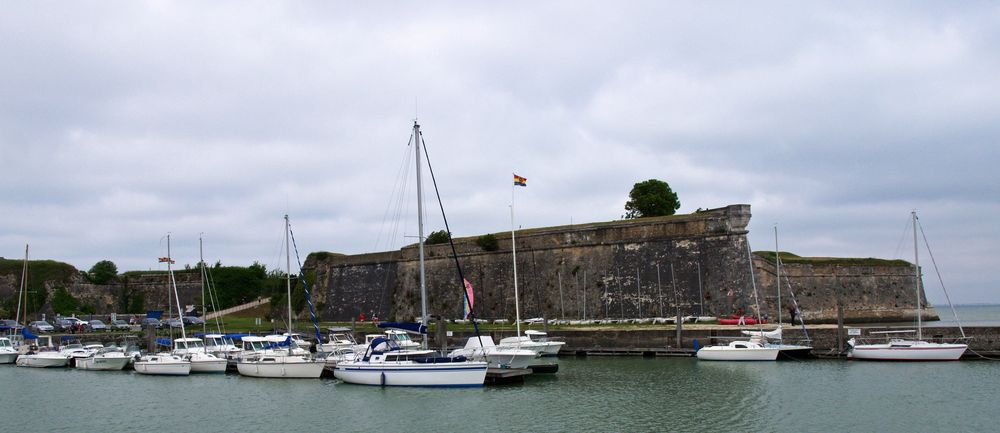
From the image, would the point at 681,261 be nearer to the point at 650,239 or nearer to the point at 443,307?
the point at 650,239

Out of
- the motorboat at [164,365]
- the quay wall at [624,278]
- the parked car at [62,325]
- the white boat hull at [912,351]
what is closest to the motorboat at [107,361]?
the motorboat at [164,365]

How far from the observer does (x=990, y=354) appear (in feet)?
83.6

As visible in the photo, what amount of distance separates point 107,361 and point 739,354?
24721 mm

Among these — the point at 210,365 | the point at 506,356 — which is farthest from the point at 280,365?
the point at 506,356

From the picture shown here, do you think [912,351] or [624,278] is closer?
[912,351]

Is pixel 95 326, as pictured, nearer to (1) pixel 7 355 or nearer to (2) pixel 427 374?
(1) pixel 7 355

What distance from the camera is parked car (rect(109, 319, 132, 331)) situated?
46719 millimetres

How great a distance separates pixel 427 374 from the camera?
74.0 ft

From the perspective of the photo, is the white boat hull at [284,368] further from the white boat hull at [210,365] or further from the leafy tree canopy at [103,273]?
the leafy tree canopy at [103,273]

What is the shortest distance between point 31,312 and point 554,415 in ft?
157

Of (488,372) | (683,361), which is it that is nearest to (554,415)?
(488,372)

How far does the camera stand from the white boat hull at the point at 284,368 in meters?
26.2

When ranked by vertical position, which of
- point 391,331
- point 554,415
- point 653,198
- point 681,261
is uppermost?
point 653,198

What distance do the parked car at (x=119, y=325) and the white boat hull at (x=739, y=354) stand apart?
34.2m
